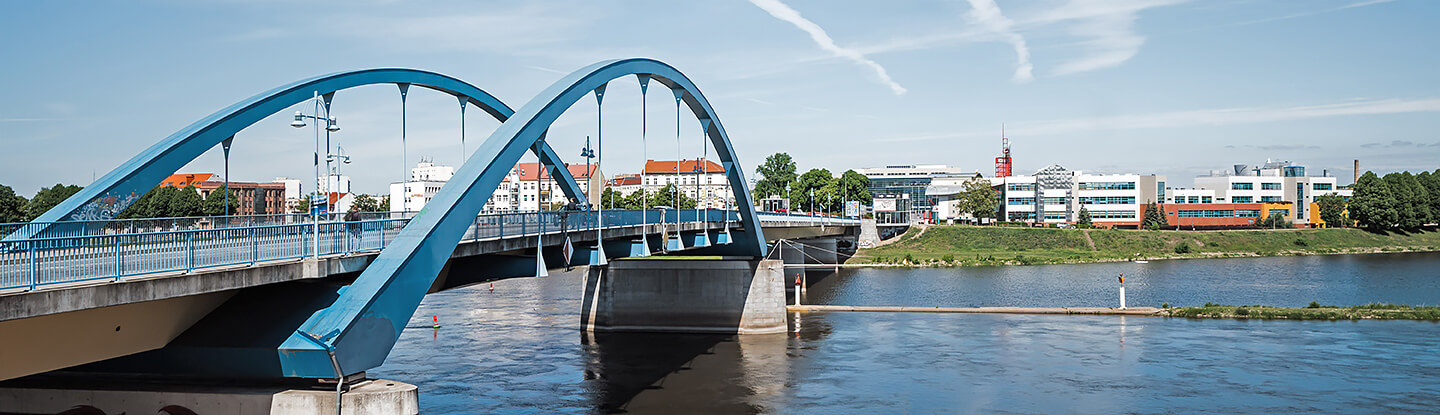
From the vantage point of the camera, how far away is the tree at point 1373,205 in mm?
99250

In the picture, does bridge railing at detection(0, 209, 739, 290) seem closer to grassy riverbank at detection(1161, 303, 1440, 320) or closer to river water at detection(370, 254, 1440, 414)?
river water at detection(370, 254, 1440, 414)

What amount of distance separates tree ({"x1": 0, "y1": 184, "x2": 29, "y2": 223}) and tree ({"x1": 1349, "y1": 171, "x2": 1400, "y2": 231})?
110 metres

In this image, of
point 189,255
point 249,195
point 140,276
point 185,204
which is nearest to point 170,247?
point 189,255

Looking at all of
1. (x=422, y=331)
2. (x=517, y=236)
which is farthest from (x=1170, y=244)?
(x=517, y=236)

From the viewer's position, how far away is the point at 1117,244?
297 ft

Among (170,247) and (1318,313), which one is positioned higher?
(170,247)

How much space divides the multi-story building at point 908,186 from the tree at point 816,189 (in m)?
6.98

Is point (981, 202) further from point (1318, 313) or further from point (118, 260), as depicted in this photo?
point (118, 260)

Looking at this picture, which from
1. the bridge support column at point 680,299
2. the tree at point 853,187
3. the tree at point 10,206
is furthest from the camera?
the tree at point 853,187

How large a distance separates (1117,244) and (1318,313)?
49.2 meters

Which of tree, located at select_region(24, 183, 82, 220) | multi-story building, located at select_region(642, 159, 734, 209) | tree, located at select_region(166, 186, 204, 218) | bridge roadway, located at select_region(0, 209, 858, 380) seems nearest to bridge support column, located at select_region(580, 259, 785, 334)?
bridge roadway, located at select_region(0, 209, 858, 380)

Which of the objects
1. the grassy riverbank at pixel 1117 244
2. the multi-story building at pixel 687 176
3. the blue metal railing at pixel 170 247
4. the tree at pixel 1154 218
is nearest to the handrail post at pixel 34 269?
the blue metal railing at pixel 170 247

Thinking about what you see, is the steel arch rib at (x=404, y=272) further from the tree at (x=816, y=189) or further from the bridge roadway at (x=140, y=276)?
the tree at (x=816, y=189)

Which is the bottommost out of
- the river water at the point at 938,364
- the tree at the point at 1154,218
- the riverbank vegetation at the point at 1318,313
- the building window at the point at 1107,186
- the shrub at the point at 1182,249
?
the river water at the point at 938,364
